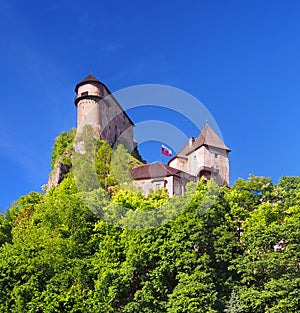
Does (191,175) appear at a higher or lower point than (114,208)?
higher

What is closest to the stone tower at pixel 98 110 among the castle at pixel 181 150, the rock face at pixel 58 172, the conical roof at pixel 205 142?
the castle at pixel 181 150

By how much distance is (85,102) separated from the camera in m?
67.4

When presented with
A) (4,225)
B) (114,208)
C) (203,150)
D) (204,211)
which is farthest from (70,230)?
(203,150)

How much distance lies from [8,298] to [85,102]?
114 ft

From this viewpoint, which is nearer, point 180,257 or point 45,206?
point 180,257

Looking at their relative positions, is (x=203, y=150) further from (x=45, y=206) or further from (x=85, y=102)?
(x=45, y=206)

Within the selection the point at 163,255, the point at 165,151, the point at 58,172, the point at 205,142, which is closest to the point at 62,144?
the point at 58,172

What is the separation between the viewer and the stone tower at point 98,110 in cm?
6638

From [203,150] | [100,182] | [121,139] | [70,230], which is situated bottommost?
[70,230]

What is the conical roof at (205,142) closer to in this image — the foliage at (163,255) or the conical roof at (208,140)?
the conical roof at (208,140)

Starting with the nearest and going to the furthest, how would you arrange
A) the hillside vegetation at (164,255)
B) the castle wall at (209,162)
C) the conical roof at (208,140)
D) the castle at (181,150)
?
1. the hillside vegetation at (164,255)
2. the castle at (181,150)
3. the castle wall at (209,162)
4. the conical roof at (208,140)

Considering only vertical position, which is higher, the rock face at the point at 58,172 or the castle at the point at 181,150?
the castle at the point at 181,150

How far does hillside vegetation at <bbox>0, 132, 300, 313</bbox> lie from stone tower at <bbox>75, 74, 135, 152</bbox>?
23352mm

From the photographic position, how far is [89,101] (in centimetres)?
6744
